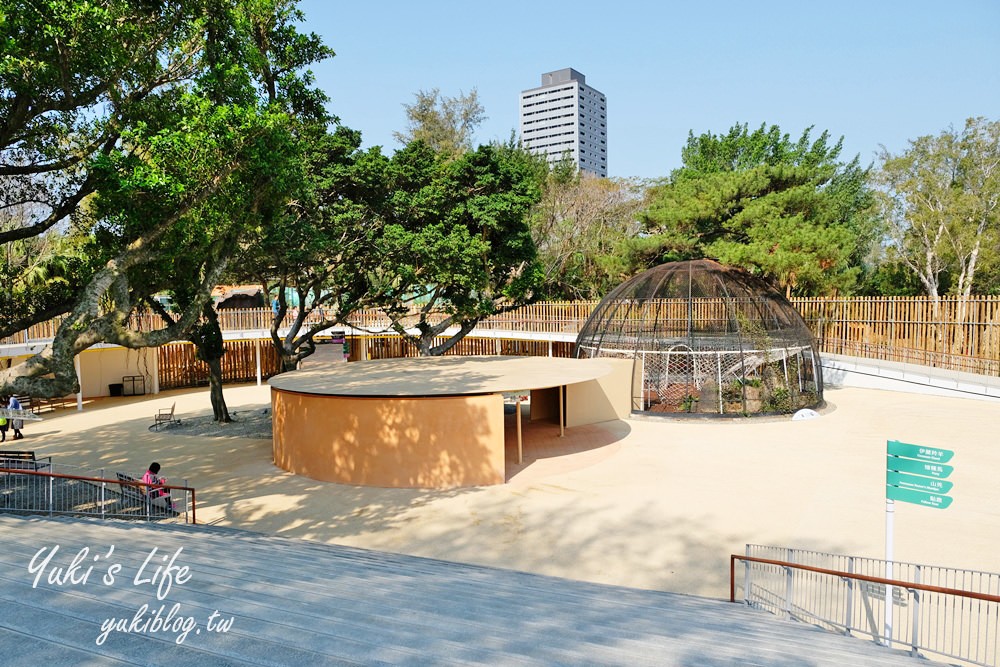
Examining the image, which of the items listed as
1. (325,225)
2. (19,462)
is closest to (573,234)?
(325,225)

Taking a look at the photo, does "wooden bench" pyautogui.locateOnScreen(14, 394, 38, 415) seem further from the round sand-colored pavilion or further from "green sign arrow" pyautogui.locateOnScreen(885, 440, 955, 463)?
"green sign arrow" pyautogui.locateOnScreen(885, 440, 955, 463)

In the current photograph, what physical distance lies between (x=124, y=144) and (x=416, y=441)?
7.70 meters

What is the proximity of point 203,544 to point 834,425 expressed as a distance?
16.9 m

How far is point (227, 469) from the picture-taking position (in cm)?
1398

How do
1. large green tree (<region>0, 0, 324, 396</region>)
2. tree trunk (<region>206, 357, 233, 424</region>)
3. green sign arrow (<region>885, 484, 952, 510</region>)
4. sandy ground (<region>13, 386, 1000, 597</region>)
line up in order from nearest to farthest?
1. green sign arrow (<region>885, 484, 952, 510</region>)
2. large green tree (<region>0, 0, 324, 396</region>)
3. sandy ground (<region>13, 386, 1000, 597</region>)
4. tree trunk (<region>206, 357, 233, 424</region>)

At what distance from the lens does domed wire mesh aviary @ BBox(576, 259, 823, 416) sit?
61.1ft

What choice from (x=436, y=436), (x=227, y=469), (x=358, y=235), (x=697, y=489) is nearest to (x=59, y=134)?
(x=227, y=469)

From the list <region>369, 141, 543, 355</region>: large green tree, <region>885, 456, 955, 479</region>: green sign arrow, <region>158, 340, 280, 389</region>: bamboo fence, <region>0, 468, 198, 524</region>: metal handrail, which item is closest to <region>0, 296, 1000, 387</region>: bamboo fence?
<region>158, 340, 280, 389</region>: bamboo fence

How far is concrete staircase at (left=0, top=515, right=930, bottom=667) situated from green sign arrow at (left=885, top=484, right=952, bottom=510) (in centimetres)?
223

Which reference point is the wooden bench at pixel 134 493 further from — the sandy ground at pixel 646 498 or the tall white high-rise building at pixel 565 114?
the tall white high-rise building at pixel 565 114

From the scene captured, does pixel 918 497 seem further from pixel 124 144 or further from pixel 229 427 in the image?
pixel 229 427

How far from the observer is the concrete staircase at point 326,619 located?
2.66m

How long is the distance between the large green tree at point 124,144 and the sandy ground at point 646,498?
175 inches

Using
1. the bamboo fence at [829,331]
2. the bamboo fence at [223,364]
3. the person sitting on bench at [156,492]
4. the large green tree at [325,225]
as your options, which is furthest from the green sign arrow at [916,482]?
the bamboo fence at [223,364]
